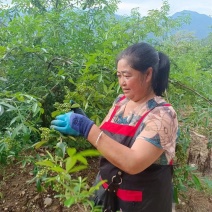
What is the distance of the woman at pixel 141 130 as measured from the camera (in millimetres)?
1150

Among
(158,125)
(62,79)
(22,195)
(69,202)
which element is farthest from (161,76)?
(22,195)

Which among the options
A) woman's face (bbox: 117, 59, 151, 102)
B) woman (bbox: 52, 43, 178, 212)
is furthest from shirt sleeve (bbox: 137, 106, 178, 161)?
woman's face (bbox: 117, 59, 151, 102)

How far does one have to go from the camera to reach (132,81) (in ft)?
4.23

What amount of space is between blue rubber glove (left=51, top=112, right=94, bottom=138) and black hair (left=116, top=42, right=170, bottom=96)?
338mm

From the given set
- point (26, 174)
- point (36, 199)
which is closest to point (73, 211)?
point (36, 199)

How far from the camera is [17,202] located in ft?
6.32

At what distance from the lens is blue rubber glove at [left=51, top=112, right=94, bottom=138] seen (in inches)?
44.8

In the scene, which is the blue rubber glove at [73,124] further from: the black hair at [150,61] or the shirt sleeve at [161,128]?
the black hair at [150,61]

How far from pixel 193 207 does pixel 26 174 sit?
4.29ft

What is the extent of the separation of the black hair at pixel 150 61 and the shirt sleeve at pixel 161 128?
0.16 metres

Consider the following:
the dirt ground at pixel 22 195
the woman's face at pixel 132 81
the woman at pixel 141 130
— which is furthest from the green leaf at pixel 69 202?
the dirt ground at pixel 22 195

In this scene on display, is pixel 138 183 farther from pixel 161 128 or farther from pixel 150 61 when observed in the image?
pixel 150 61

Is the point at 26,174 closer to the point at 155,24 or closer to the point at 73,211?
the point at 73,211

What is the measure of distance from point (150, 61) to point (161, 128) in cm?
32
